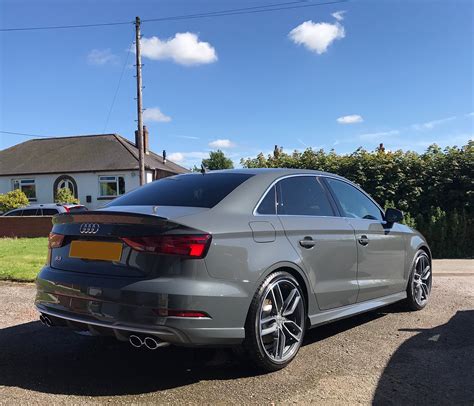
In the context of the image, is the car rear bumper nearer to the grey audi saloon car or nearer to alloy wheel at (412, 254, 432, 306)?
the grey audi saloon car

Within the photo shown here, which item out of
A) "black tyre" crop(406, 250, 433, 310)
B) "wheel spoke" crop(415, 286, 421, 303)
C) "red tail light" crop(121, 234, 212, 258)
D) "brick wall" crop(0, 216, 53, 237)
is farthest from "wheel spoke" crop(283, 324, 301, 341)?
"brick wall" crop(0, 216, 53, 237)

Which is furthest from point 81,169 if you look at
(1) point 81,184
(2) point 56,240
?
(2) point 56,240

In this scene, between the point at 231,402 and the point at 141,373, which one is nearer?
the point at 231,402

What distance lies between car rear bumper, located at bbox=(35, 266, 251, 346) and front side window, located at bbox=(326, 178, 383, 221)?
1977 mm

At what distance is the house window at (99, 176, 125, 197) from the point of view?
3391 centimetres

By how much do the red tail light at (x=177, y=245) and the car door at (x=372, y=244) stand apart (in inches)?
81.8

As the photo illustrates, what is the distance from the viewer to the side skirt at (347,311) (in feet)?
14.4

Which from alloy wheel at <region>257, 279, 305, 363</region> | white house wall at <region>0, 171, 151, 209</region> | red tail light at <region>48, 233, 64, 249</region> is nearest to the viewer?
alloy wheel at <region>257, 279, 305, 363</region>

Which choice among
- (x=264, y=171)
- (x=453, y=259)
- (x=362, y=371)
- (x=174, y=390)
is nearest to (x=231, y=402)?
(x=174, y=390)

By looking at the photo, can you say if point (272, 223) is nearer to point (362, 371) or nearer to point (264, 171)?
point (264, 171)

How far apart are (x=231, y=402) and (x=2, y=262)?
8046 millimetres

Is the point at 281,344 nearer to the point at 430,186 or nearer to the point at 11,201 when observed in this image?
the point at 430,186

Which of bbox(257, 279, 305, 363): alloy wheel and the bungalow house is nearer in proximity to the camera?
bbox(257, 279, 305, 363): alloy wheel

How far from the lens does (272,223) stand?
13.3ft
